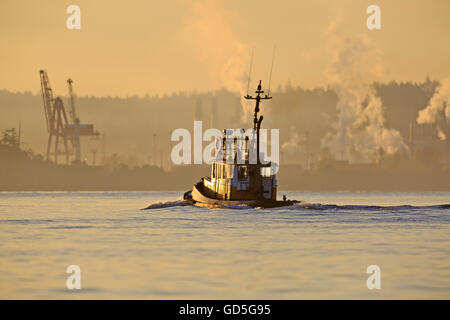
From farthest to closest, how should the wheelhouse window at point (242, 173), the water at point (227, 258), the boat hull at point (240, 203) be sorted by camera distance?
the wheelhouse window at point (242, 173), the boat hull at point (240, 203), the water at point (227, 258)

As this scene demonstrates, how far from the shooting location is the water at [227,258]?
3456 centimetres

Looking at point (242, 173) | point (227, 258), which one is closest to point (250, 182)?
point (242, 173)

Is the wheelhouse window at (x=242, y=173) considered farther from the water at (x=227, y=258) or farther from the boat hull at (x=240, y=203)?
the water at (x=227, y=258)

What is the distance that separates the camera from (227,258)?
46.4 m

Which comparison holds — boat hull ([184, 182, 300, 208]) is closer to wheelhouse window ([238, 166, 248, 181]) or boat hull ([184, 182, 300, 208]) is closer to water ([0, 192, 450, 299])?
wheelhouse window ([238, 166, 248, 181])

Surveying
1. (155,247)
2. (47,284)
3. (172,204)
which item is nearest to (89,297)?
(47,284)

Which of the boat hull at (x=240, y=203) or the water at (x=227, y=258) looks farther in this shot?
the boat hull at (x=240, y=203)

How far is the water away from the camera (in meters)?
34.6

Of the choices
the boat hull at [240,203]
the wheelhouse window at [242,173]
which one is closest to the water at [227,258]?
the boat hull at [240,203]

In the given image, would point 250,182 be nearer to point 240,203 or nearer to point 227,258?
point 240,203

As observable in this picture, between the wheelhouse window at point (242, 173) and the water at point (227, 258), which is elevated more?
the wheelhouse window at point (242, 173)

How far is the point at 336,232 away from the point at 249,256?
19593 millimetres

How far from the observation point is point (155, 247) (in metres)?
53.0
